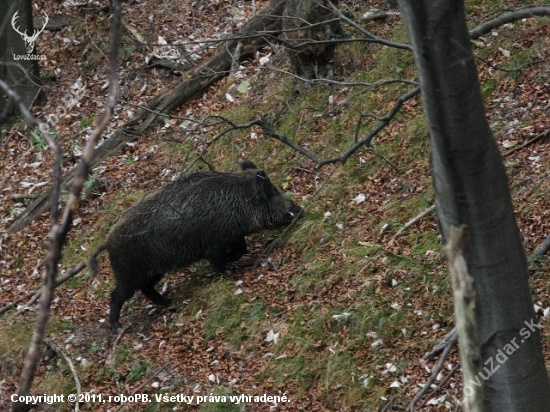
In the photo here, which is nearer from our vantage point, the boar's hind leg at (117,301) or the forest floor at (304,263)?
the forest floor at (304,263)

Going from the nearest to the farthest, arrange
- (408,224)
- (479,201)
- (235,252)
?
(479,201) → (408,224) → (235,252)

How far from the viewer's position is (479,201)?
3.50 meters

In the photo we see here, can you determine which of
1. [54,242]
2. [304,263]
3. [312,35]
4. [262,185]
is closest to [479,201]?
[54,242]

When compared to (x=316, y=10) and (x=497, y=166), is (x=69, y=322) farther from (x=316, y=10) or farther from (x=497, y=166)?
(x=497, y=166)

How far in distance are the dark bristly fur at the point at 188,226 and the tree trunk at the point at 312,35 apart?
2.42 meters

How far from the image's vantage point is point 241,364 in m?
7.55

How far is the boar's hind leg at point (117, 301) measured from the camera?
8.66m

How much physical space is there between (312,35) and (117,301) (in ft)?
15.2

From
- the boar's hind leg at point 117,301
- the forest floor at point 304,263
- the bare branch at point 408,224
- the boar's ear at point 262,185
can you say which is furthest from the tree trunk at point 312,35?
the boar's hind leg at point 117,301

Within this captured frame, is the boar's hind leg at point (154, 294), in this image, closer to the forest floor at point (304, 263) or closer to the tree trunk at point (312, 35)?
the forest floor at point (304, 263)

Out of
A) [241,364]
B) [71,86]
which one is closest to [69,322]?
[241,364]

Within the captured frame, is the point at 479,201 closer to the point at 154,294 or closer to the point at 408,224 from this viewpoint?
the point at 408,224

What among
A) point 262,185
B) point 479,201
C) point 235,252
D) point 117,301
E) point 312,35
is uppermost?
point 312,35

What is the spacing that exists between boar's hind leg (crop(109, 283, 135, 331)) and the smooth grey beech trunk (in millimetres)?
5593
